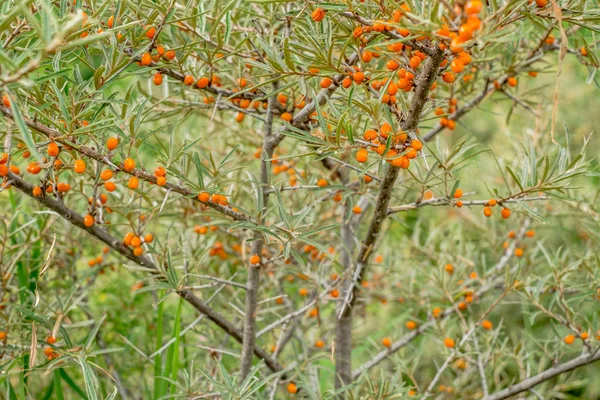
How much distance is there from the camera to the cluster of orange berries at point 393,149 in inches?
28.2

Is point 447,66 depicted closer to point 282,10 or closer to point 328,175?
point 282,10

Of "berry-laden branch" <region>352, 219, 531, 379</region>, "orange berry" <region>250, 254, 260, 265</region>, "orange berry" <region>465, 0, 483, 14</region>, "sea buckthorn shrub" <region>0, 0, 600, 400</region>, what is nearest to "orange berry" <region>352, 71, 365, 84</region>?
"sea buckthorn shrub" <region>0, 0, 600, 400</region>

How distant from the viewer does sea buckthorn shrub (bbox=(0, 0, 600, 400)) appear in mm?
709

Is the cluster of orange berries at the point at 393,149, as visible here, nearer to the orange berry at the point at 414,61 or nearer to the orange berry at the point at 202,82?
the orange berry at the point at 414,61

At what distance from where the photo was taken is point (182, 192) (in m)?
0.85

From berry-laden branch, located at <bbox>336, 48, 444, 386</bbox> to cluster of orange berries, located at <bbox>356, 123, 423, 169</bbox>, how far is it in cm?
2

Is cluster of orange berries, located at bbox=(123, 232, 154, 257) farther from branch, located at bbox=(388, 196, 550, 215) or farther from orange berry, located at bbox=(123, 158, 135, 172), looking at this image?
branch, located at bbox=(388, 196, 550, 215)

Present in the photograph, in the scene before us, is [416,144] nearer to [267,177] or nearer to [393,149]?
[393,149]

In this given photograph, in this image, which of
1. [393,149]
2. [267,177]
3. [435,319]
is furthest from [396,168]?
[435,319]

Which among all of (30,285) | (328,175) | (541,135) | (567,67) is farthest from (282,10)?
(567,67)

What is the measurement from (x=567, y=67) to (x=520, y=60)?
1801mm

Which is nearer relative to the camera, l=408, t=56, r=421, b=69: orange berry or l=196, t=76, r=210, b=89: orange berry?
l=408, t=56, r=421, b=69: orange berry

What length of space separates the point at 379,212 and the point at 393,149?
214 millimetres

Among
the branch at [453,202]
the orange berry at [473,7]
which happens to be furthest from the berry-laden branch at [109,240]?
the orange berry at [473,7]
